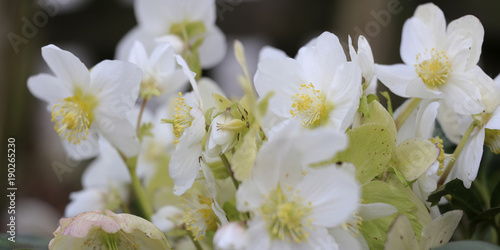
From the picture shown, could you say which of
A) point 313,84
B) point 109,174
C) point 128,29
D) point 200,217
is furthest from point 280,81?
point 128,29

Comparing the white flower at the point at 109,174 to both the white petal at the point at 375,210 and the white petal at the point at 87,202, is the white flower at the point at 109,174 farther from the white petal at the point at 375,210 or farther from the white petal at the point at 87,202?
the white petal at the point at 375,210

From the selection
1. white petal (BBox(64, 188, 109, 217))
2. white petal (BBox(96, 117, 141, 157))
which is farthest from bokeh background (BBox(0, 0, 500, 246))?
white petal (BBox(96, 117, 141, 157))

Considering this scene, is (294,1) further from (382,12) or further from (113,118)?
(113,118)

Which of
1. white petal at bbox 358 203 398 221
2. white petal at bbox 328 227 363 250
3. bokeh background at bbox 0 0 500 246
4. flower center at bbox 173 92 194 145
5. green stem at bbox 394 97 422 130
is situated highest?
flower center at bbox 173 92 194 145

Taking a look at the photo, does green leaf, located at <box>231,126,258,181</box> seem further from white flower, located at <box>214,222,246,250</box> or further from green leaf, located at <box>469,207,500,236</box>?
green leaf, located at <box>469,207,500,236</box>

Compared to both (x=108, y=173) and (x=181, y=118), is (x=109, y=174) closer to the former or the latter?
(x=108, y=173)

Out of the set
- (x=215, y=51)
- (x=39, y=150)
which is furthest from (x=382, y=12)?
(x=39, y=150)
